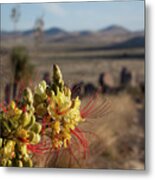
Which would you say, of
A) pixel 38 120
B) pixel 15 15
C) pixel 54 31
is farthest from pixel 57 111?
pixel 15 15

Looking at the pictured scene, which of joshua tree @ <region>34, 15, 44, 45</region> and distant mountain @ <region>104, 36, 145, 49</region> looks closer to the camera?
distant mountain @ <region>104, 36, 145, 49</region>

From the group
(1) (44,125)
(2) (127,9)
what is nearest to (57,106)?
(1) (44,125)

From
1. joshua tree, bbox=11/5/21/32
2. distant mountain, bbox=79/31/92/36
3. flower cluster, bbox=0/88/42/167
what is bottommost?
flower cluster, bbox=0/88/42/167

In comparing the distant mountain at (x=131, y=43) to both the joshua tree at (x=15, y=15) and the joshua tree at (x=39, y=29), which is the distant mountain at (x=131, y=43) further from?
the joshua tree at (x=15, y=15)

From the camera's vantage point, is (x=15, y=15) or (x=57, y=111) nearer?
(x=57, y=111)

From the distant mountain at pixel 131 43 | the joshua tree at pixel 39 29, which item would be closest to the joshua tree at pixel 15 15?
the joshua tree at pixel 39 29

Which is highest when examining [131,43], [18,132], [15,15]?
[15,15]

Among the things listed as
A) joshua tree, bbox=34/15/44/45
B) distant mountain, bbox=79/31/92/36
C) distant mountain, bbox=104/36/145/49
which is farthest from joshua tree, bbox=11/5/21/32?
distant mountain, bbox=104/36/145/49

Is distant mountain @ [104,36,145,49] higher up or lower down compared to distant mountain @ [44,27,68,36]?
lower down

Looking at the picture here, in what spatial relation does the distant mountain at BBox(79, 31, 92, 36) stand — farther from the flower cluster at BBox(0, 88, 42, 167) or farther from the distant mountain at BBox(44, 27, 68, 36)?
the flower cluster at BBox(0, 88, 42, 167)

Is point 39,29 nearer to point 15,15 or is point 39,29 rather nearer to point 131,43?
point 15,15

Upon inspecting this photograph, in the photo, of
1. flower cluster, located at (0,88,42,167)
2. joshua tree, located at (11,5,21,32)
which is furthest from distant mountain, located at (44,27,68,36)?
flower cluster, located at (0,88,42,167)

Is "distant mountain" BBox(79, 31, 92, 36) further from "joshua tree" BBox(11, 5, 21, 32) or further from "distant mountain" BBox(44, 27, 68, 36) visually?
"joshua tree" BBox(11, 5, 21, 32)
